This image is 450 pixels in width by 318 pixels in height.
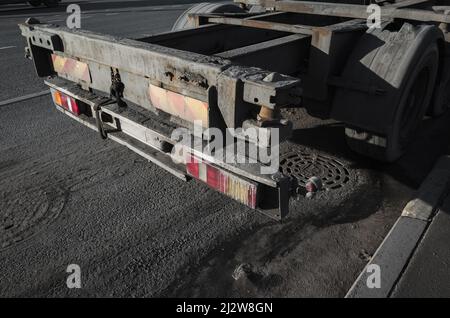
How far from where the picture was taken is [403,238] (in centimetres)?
276

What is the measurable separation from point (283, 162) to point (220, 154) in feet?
5.20

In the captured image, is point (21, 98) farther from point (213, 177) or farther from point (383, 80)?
point (383, 80)

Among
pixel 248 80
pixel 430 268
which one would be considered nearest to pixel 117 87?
pixel 248 80

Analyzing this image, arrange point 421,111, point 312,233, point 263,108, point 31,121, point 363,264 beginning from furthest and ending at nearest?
point 31,121, point 421,111, point 312,233, point 363,264, point 263,108

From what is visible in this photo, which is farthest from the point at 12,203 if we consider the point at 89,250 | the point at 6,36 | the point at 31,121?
the point at 6,36

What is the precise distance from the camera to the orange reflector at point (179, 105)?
7.34ft

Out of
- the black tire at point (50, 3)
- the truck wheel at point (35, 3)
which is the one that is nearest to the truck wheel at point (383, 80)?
the black tire at point (50, 3)

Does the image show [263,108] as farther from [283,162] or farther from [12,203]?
[12,203]

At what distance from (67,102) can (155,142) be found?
1225 millimetres

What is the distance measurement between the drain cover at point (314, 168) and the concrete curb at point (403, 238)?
638mm

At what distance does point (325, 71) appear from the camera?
3.06 metres

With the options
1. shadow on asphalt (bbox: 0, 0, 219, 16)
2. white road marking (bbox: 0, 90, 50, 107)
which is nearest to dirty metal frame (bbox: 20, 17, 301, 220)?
white road marking (bbox: 0, 90, 50, 107)

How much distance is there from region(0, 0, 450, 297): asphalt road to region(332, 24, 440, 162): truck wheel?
445mm

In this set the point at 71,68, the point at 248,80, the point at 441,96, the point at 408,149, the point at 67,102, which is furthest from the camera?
the point at 441,96
